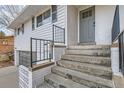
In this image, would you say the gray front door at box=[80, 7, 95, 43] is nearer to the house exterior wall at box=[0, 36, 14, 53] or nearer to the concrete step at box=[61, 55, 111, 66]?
the concrete step at box=[61, 55, 111, 66]

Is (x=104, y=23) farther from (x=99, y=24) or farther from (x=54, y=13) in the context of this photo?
(x=54, y=13)

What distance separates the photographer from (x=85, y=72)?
3.06 m

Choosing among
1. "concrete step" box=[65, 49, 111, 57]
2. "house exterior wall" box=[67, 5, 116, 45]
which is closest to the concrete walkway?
"concrete step" box=[65, 49, 111, 57]

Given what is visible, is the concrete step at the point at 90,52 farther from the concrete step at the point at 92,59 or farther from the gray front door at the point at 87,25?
the gray front door at the point at 87,25

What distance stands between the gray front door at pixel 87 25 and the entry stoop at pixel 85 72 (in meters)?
1.55

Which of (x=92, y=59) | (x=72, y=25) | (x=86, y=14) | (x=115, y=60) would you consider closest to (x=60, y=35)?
(x=72, y=25)

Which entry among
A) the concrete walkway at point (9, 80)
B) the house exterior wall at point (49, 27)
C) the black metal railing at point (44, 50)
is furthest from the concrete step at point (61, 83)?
the concrete walkway at point (9, 80)

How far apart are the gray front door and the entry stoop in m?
1.55

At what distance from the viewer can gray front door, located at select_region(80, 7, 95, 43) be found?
17.6 feet

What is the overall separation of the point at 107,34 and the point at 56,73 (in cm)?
276

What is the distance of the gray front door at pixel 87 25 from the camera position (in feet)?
17.6

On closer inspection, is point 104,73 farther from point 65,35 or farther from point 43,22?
point 43,22

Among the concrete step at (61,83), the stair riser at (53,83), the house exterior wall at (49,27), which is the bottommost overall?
the stair riser at (53,83)

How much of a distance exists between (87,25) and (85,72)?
3.04 metres
